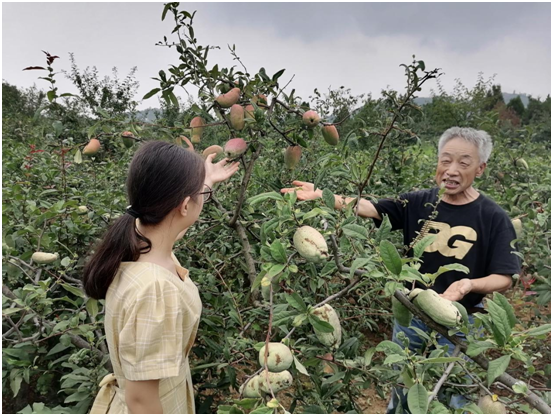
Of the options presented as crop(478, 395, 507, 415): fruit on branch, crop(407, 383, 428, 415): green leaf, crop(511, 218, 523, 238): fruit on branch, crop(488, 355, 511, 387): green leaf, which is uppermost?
crop(511, 218, 523, 238): fruit on branch

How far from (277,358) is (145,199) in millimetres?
510

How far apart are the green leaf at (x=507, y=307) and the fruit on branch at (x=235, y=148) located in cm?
90

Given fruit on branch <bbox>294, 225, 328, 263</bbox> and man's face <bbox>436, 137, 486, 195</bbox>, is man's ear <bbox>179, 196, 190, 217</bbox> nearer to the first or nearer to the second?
fruit on branch <bbox>294, 225, 328, 263</bbox>

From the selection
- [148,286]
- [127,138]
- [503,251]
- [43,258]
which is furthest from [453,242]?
[43,258]

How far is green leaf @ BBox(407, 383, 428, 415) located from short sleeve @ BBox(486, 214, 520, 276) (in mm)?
1033

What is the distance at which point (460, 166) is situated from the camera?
5.44ft

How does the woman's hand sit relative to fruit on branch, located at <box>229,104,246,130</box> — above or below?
below

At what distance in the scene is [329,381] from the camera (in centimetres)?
105

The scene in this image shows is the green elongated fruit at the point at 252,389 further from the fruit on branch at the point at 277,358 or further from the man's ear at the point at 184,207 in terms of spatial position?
the man's ear at the point at 184,207

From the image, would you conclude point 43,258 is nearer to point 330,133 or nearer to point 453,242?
point 330,133

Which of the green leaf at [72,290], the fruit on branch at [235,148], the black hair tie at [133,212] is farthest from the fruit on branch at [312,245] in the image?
the green leaf at [72,290]

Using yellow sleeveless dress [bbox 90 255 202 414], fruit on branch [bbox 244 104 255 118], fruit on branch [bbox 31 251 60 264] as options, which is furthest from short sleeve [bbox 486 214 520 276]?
fruit on branch [bbox 31 251 60 264]

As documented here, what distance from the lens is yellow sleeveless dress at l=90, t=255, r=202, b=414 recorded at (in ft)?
3.08

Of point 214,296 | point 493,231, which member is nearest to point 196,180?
point 214,296
